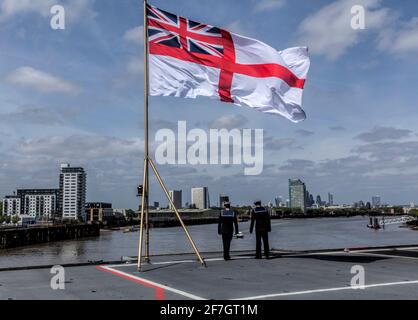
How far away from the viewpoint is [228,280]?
35.1 feet

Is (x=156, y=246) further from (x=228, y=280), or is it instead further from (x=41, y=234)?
(x=228, y=280)

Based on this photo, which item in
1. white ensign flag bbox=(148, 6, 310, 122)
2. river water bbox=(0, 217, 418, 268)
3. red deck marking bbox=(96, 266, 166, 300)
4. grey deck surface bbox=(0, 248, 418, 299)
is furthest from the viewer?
river water bbox=(0, 217, 418, 268)

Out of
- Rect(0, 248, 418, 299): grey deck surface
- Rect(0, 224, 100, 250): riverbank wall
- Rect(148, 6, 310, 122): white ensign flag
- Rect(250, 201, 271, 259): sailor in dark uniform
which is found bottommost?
Rect(0, 224, 100, 250): riverbank wall

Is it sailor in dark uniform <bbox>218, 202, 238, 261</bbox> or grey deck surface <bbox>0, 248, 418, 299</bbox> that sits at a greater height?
sailor in dark uniform <bbox>218, 202, 238, 261</bbox>

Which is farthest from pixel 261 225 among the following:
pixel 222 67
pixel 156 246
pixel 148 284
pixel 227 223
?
pixel 156 246

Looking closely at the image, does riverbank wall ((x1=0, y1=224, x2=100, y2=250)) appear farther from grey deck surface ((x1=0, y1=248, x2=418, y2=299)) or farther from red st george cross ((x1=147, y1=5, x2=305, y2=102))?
red st george cross ((x1=147, y1=5, x2=305, y2=102))

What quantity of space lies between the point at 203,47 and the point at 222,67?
2.75 feet

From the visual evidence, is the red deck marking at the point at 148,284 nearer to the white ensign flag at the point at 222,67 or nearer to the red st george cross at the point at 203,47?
the white ensign flag at the point at 222,67

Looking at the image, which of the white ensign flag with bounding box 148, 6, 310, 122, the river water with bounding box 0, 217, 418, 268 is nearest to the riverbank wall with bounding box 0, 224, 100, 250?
the river water with bounding box 0, 217, 418, 268

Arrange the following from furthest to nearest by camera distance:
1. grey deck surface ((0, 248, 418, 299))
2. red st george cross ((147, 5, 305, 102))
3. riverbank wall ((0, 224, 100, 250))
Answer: riverbank wall ((0, 224, 100, 250)) < red st george cross ((147, 5, 305, 102)) < grey deck surface ((0, 248, 418, 299))

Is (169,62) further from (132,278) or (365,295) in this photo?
(365,295)

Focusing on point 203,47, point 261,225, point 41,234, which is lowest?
point 41,234

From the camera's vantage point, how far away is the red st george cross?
1367 cm

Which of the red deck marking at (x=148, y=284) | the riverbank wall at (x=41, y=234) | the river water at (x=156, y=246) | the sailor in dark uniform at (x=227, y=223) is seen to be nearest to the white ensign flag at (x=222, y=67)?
the sailor in dark uniform at (x=227, y=223)
